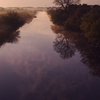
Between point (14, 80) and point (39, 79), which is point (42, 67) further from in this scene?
point (14, 80)

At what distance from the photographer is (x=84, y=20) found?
68.0ft

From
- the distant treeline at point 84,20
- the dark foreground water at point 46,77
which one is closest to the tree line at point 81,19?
the distant treeline at point 84,20

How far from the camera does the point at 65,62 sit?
13.0 meters

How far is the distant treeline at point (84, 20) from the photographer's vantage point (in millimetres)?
15880

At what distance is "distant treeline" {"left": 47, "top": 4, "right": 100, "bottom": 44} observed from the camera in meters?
15.9

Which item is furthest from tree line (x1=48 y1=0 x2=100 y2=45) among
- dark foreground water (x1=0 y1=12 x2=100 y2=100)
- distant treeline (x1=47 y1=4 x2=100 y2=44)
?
dark foreground water (x1=0 y1=12 x2=100 y2=100)

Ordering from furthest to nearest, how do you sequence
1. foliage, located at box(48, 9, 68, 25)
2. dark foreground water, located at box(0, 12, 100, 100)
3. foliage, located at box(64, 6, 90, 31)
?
foliage, located at box(48, 9, 68, 25) → foliage, located at box(64, 6, 90, 31) → dark foreground water, located at box(0, 12, 100, 100)

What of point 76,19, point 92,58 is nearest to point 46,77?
point 92,58

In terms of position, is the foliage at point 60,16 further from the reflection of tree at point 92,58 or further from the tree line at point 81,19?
the reflection of tree at point 92,58

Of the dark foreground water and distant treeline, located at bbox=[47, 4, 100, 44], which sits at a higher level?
distant treeline, located at bbox=[47, 4, 100, 44]

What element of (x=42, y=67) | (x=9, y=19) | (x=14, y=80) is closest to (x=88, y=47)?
(x=42, y=67)

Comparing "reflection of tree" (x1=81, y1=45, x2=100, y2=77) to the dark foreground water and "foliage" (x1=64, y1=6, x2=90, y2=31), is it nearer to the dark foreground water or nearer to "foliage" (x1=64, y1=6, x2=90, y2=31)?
the dark foreground water

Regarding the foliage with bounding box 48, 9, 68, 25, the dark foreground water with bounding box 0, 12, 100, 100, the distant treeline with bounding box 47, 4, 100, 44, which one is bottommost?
the dark foreground water with bounding box 0, 12, 100, 100

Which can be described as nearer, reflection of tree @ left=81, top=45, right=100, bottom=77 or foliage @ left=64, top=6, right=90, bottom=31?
reflection of tree @ left=81, top=45, right=100, bottom=77
